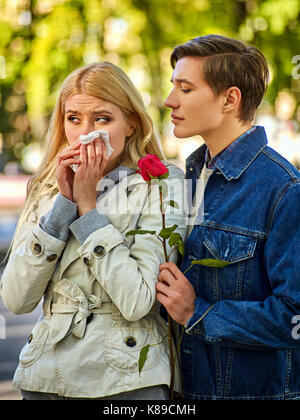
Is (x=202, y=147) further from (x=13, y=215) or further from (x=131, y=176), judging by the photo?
(x=13, y=215)

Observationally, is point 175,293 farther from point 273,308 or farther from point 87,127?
point 87,127

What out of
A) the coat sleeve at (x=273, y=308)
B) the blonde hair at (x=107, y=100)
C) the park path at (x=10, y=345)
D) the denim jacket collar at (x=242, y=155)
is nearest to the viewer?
the coat sleeve at (x=273, y=308)

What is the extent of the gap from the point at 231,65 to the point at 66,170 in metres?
0.67

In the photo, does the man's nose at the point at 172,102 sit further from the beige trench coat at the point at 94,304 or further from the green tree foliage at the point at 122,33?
the green tree foliage at the point at 122,33

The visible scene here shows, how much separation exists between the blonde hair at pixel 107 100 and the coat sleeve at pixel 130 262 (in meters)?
0.31

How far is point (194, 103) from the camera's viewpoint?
7.52 ft

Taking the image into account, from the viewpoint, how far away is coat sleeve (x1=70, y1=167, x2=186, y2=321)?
208 cm

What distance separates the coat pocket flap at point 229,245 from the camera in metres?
2.14

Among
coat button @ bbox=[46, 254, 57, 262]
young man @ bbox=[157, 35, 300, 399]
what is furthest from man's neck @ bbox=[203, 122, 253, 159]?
coat button @ bbox=[46, 254, 57, 262]

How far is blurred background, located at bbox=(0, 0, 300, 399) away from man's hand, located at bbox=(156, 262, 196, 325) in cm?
562

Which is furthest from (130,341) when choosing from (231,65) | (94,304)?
(231,65)

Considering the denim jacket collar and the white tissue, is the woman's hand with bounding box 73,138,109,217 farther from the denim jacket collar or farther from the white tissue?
the denim jacket collar

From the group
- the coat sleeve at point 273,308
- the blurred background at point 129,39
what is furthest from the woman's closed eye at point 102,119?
the blurred background at point 129,39
